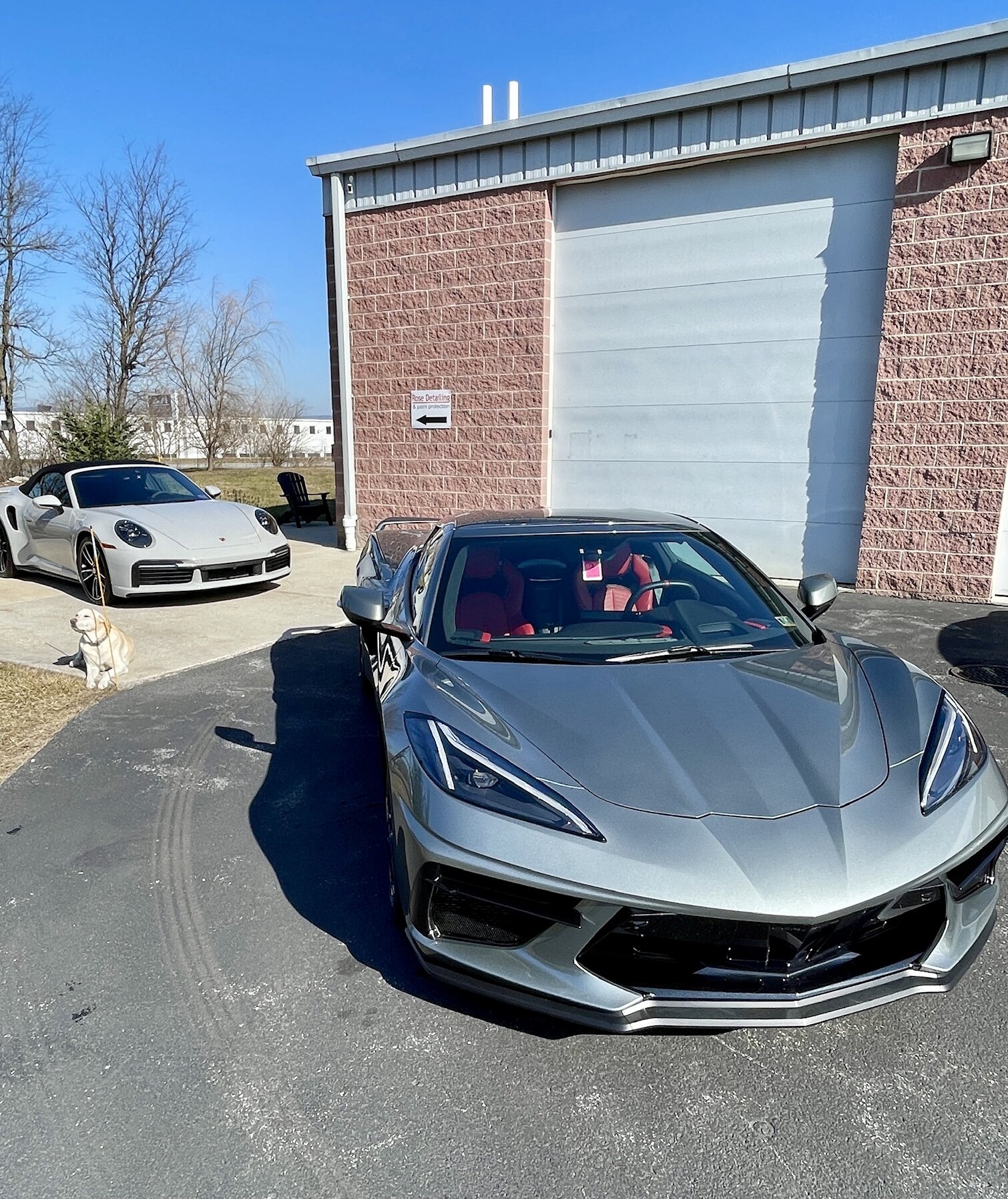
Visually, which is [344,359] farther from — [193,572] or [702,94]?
[702,94]

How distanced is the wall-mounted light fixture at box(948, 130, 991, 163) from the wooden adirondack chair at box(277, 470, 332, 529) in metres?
10.3

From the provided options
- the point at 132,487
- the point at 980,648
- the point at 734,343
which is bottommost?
the point at 980,648

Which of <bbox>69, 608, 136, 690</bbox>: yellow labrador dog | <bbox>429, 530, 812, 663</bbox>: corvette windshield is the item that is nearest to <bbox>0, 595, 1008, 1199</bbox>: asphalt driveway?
<bbox>429, 530, 812, 663</bbox>: corvette windshield

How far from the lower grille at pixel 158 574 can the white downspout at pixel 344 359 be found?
4097 millimetres

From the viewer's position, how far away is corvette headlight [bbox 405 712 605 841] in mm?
1871

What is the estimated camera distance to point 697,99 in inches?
310

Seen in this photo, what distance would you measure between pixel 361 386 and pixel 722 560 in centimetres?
843

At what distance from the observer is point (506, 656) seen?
266 centimetres

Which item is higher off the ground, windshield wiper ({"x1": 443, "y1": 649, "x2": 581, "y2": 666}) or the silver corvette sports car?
windshield wiper ({"x1": 443, "y1": 649, "x2": 581, "y2": 666})

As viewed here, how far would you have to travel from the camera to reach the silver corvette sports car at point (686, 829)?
1.73 m

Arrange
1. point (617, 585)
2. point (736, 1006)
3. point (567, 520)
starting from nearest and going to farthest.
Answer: point (736, 1006)
point (617, 585)
point (567, 520)

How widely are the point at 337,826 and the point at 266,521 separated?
5692 millimetres

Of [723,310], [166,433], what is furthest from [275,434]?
[723,310]

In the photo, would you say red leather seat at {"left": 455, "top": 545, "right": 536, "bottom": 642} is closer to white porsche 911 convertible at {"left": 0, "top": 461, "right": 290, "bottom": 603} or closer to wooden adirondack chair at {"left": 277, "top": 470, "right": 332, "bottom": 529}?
white porsche 911 convertible at {"left": 0, "top": 461, "right": 290, "bottom": 603}
